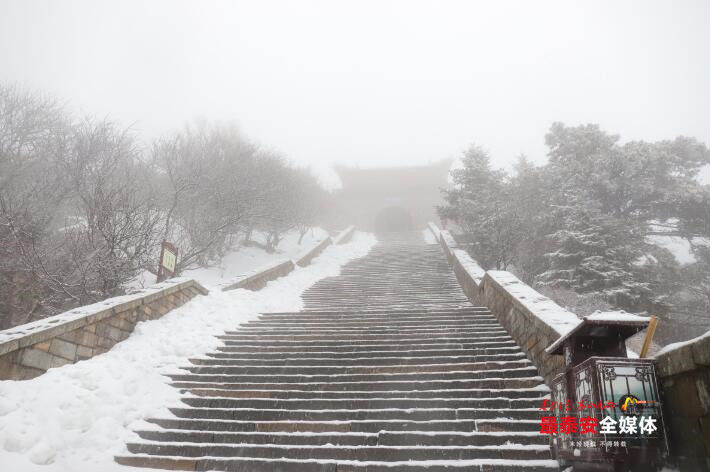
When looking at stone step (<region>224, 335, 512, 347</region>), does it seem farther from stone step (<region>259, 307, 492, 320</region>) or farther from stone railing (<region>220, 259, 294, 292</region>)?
stone railing (<region>220, 259, 294, 292</region>)

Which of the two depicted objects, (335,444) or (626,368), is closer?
(626,368)

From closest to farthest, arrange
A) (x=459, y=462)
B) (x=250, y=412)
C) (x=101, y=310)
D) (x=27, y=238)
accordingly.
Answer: (x=459, y=462)
(x=250, y=412)
(x=101, y=310)
(x=27, y=238)

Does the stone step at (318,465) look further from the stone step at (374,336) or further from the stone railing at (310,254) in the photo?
the stone railing at (310,254)

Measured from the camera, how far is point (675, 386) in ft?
8.69

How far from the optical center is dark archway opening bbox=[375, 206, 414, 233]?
3186 cm

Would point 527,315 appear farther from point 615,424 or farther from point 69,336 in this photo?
point 69,336

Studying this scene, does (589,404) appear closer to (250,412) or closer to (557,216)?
(250,412)

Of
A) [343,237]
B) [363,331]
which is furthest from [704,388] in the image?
[343,237]

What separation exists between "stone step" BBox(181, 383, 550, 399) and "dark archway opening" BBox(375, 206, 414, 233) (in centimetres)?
2670

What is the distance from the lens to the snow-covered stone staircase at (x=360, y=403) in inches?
150

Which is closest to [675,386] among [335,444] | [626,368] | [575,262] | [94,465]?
[626,368]

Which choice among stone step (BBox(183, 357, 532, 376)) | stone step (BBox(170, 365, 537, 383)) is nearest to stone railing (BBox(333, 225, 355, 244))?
stone step (BBox(183, 357, 532, 376))

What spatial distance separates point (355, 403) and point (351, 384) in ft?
1.28

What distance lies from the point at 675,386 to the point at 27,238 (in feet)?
33.8
